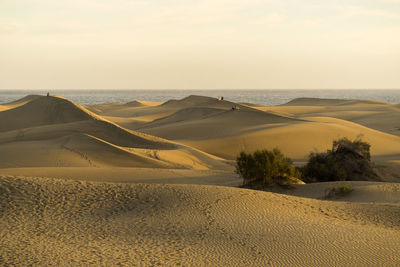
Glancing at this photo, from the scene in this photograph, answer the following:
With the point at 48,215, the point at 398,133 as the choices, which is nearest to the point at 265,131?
the point at 398,133

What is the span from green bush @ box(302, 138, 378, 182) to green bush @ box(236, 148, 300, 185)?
292 cm

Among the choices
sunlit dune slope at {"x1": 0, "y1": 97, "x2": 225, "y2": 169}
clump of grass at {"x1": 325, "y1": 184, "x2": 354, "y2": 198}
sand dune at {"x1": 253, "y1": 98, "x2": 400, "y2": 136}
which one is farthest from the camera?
sand dune at {"x1": 253, "y1": 98, "x2": 400, "y2": 136}

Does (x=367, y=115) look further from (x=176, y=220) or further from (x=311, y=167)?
(x=176, y=220)

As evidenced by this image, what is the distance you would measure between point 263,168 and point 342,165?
5811 millimetres

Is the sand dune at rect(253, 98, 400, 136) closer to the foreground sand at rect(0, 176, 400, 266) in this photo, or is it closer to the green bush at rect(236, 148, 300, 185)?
the green bush at rect(236, 148, 300, 185)

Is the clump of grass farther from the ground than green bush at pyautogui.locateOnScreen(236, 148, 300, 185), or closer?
closer

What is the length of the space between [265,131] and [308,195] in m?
17.3

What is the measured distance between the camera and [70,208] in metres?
10.3

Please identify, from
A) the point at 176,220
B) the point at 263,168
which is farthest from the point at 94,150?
the point at 176,220

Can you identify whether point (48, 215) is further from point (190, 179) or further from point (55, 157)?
point (55, 157)

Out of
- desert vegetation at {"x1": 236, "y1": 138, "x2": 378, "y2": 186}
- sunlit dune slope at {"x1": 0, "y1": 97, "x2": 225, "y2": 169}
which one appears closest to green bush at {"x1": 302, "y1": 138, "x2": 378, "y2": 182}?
desert vegetation at {"x1": 236, "y1": 138, "x2": 378, "y2": 186}

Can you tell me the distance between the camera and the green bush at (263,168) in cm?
1525

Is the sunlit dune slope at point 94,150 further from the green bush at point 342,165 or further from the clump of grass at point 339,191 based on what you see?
the clump of grass at point 339,191

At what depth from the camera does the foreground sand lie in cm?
761
